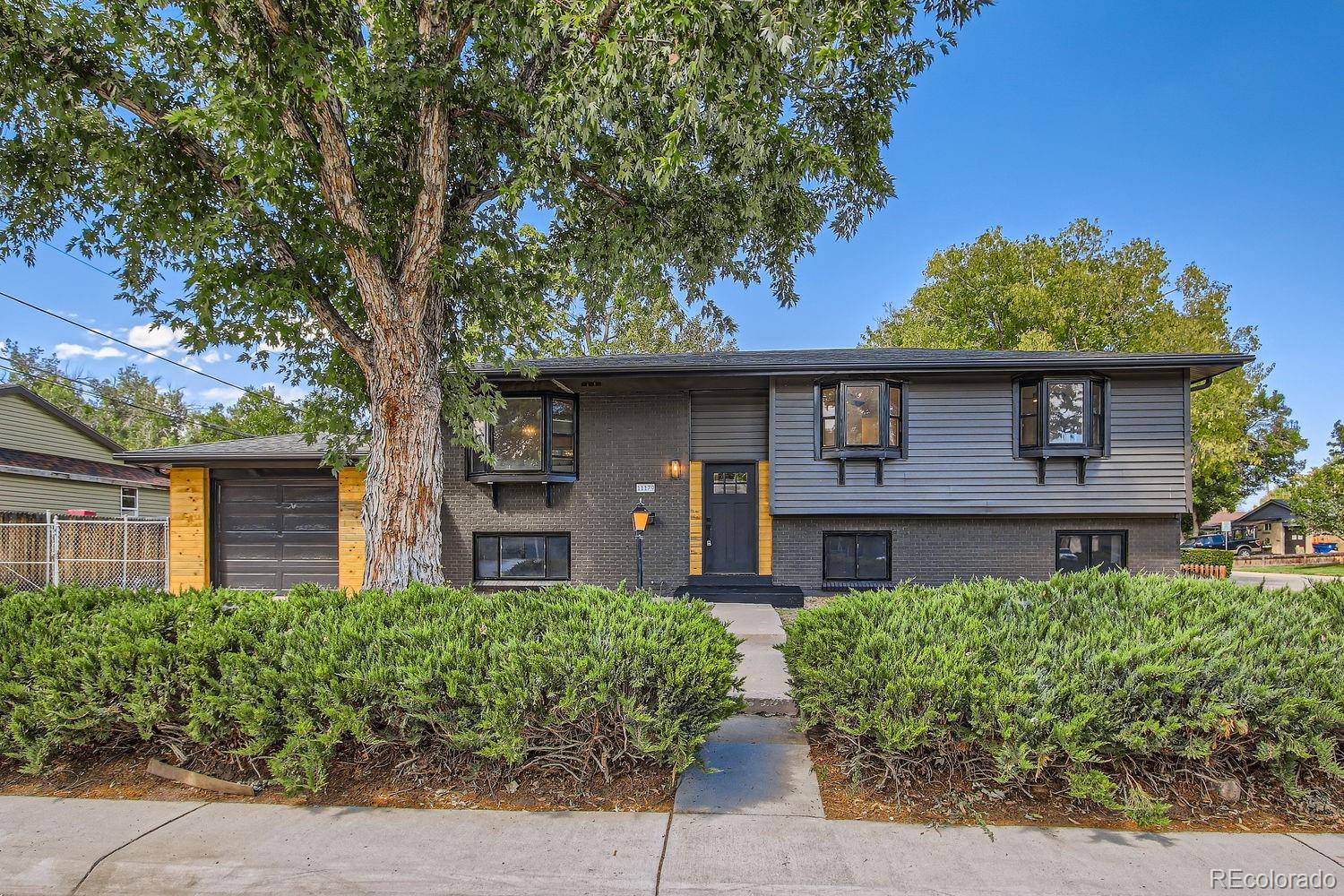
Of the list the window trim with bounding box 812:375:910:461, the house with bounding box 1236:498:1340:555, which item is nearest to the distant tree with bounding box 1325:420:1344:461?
the house with bounding box 1236:498:1340:555

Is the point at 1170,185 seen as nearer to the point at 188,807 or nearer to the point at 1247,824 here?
the point at 1247,824

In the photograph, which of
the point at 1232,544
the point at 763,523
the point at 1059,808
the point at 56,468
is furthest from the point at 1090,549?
the point at 1232,544

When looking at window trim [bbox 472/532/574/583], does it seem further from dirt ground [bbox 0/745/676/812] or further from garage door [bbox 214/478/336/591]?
dirt ground [bbox 0/745/676/812]

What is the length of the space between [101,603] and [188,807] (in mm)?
1877

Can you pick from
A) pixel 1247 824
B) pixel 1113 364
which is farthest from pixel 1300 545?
pixel 1247 824

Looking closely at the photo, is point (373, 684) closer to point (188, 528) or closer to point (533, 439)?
point (533, 439)

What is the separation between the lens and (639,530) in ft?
31.0

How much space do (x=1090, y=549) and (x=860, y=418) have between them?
4599mm

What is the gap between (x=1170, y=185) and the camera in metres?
15.6

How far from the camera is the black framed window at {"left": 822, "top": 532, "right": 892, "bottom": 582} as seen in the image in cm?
1000

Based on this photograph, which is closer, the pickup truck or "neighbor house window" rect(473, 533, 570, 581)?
→ "neighbor house window" rect(473, 533, 570, 581)

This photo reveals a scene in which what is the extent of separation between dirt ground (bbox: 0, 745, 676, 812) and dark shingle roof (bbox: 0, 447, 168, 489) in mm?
17270

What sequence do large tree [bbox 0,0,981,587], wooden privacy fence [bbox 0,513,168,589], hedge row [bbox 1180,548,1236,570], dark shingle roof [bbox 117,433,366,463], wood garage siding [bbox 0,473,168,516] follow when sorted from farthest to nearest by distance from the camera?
hedge row [bbox 1180,548,1236,570] < wood garage siding [bbox 0,473,168,516] < wooden privacy fence [bbox 0,513,168,589] < dark shingle roof [bbox 117,433,366,463] < large tree [bbox 0,0,981,587]

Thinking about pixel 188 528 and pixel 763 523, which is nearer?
pixel 763 523
